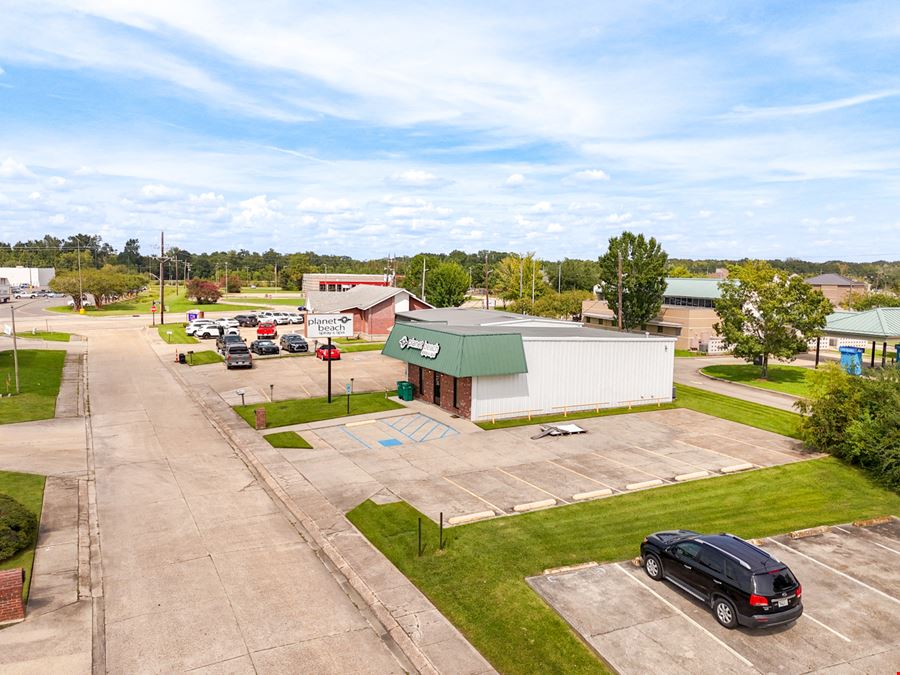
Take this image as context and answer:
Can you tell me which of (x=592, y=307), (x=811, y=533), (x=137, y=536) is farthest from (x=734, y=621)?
(x=592, y=307)

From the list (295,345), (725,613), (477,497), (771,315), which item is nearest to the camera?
(725,613)

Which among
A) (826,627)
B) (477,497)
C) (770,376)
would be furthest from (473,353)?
(770,376)

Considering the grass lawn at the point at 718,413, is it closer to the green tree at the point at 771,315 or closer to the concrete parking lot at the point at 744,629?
the green tree at the point at 771,315

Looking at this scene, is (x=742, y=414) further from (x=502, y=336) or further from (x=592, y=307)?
(x=592, y=307)

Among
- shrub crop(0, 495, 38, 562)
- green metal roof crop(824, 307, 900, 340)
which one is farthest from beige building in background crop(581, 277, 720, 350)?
shrub crop(0, 495, 38, 562)

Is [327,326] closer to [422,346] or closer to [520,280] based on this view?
[422,346]

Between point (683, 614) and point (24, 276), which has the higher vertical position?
point (24, 276)

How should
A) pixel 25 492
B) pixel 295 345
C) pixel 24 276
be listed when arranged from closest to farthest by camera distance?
pixel 25 492 < pixel 295 345 < pixel 24 276
